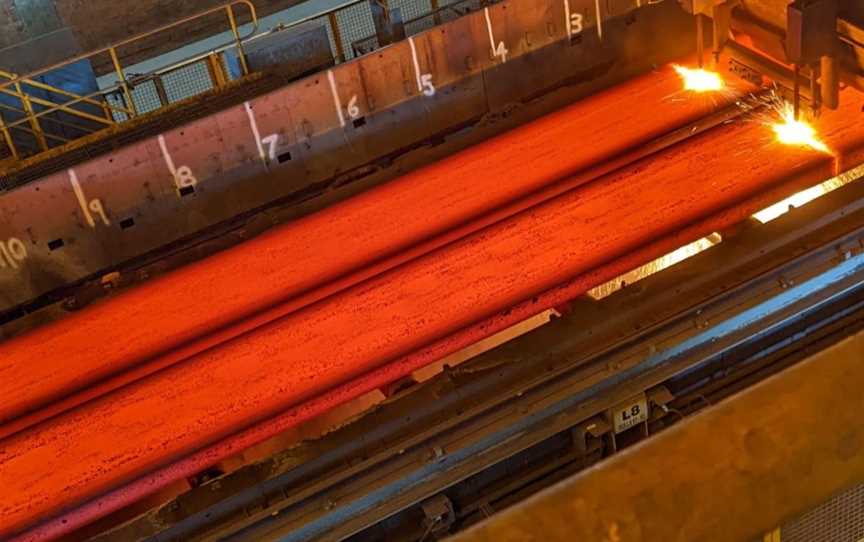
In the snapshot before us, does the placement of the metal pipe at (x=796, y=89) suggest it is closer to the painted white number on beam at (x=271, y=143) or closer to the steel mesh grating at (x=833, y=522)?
the steel mesh grating at (x=833, y=522)

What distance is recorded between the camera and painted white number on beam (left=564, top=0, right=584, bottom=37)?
7.97m

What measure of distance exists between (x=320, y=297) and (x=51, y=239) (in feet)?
6.45

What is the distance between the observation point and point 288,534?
15.0 ft

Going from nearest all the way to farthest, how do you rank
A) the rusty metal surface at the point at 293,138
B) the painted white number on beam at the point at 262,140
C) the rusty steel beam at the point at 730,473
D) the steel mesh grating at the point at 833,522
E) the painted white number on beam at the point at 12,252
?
the rusty steel beam at the point at 730,473 → the steel mesh grating at the point at 833,522 → the painted white number on beam at the point at 12,252 → the rusty metal surface at the point at 293,138 → the painted white number on beam at the point at 262,140

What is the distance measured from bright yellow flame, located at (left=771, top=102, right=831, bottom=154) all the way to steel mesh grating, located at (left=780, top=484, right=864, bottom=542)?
2.44 m

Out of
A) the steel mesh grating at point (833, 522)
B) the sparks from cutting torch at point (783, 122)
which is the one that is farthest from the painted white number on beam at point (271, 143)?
the steel mesh grating at point (833, 522)

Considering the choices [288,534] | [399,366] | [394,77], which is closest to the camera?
[288,534]

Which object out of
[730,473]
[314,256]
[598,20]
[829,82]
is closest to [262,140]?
[314,256]

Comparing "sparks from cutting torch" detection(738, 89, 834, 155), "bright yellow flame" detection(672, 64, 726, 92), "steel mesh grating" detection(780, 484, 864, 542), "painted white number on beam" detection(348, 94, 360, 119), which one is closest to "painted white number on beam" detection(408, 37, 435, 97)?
"painted white number on beam" detection(348, 94, 360, 119)

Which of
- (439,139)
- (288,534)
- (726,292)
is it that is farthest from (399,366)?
(439,139)

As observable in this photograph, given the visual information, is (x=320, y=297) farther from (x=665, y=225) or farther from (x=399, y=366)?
(x=665, y=225)

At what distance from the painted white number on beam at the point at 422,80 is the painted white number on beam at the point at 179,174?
1779 mm

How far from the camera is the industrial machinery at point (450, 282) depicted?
4906 millimetres

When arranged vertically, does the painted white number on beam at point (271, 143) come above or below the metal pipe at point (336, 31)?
below
